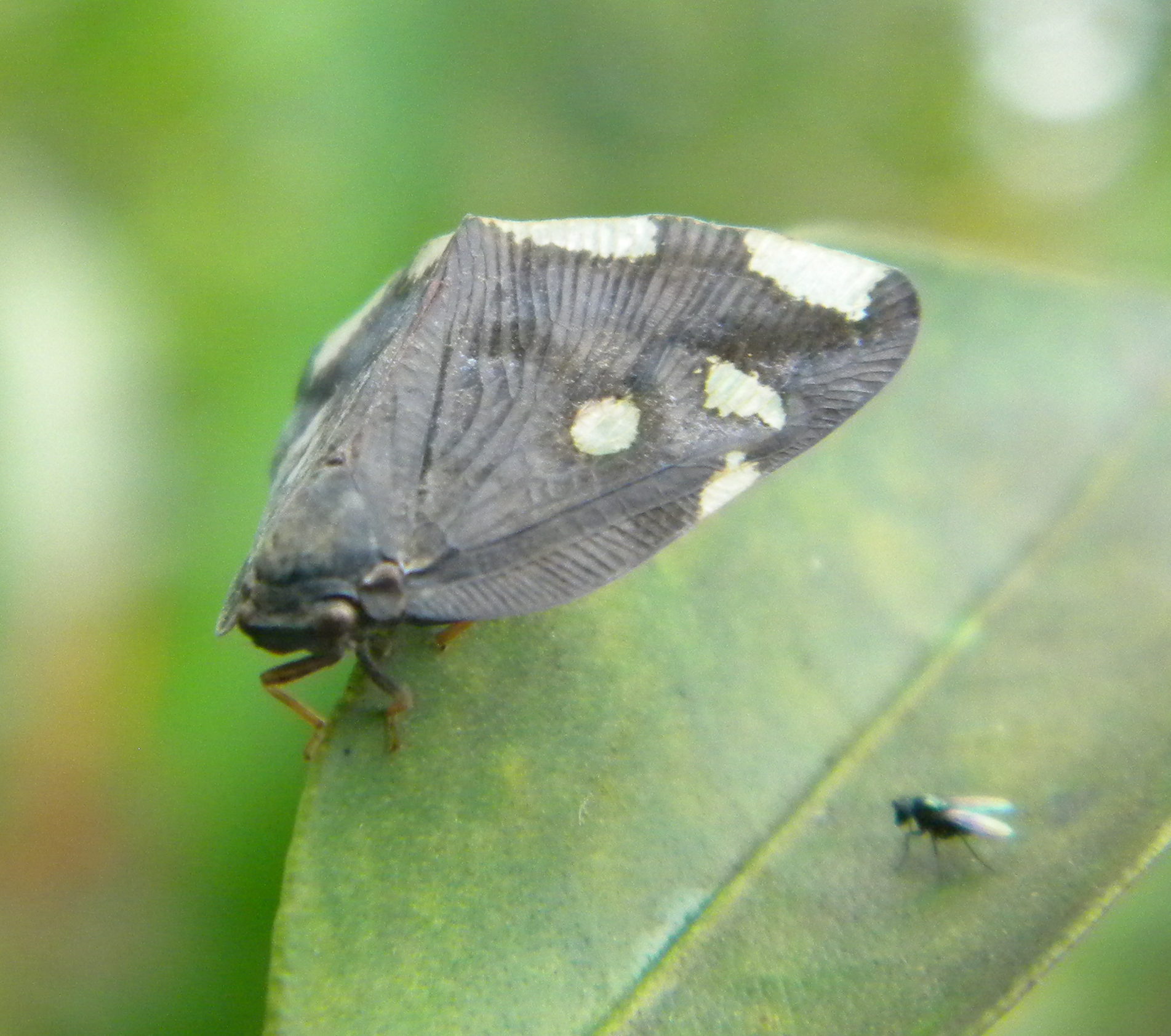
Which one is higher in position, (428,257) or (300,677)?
(428,257)

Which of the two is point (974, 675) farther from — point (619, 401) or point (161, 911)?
point (161, 911)

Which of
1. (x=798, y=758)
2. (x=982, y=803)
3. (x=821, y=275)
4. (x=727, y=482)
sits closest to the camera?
(x=982, y=803)

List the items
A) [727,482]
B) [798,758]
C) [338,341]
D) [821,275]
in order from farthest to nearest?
[338,341]
[821,275]
[727,482]
[798,758]

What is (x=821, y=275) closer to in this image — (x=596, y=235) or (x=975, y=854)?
(x=596, y=235)

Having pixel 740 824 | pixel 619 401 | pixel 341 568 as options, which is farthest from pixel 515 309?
pixel 740 824

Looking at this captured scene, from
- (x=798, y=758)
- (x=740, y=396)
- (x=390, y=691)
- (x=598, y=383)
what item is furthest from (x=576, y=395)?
(x=798, y=758)

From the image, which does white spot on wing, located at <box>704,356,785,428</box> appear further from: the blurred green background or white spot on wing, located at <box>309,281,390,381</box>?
the blurred green background
